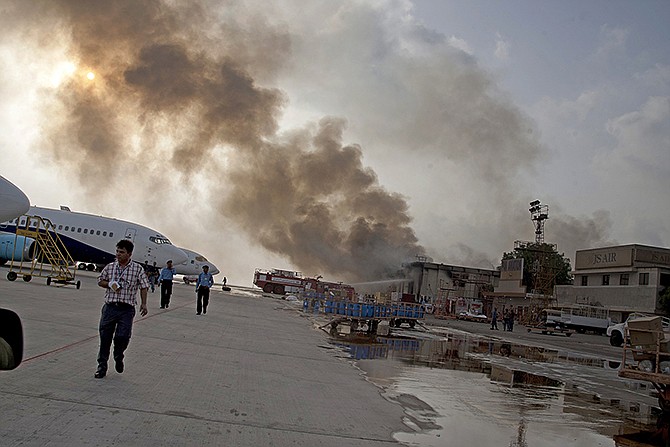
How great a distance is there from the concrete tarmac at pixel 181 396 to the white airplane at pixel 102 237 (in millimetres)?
23720

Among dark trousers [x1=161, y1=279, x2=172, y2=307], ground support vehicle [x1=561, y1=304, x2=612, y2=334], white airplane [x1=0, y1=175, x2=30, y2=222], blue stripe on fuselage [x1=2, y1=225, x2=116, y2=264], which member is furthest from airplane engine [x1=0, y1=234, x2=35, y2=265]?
A: ground support vehicle [x1=561, y1=304, x2=612, y2=334]

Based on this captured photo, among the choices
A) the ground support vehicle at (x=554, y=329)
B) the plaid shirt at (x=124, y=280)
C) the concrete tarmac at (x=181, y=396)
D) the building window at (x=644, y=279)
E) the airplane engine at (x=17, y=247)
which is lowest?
the concrete tarmac at (x=181, y=396)

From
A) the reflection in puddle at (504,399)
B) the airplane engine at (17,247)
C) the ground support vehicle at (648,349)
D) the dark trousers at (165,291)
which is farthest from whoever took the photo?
the airplane engine at (17,247)

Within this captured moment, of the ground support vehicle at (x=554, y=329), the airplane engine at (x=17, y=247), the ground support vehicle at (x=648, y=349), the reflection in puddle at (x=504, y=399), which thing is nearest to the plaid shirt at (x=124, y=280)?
the reflection in puddle at (x=504, y=399)

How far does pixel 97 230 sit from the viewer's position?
118 ft

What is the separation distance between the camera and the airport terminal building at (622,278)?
5494cm

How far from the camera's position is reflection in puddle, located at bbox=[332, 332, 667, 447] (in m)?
7.57

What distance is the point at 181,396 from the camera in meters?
7.11

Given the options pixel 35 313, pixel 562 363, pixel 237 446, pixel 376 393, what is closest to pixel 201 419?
pixel 237 446

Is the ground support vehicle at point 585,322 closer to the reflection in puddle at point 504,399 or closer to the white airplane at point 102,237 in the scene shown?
the white airplane at point 102,237

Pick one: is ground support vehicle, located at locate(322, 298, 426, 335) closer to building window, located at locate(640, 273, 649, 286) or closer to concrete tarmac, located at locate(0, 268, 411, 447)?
concrete tarmac, located at locate(0, 268, 411, 447)

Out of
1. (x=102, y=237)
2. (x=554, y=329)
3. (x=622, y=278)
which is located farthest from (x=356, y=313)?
(x=622, y=278)

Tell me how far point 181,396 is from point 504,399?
18.7 ft

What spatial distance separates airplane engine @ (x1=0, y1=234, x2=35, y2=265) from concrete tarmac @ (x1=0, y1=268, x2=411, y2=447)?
50.4 ft
